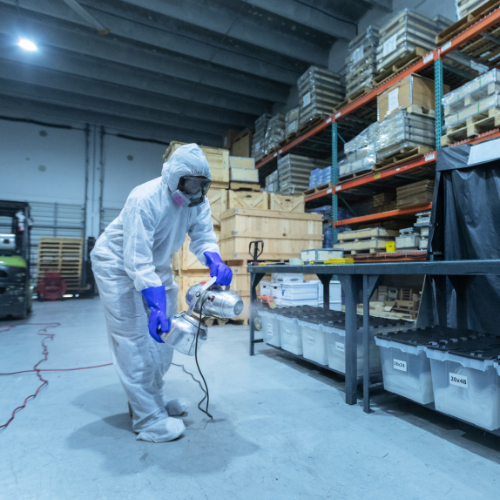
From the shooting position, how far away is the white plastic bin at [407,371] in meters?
2.31

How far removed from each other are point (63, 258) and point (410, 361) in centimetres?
1167

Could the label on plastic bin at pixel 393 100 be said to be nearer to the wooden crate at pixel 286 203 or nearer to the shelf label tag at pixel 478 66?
the shelf label tag at pixel 478 66

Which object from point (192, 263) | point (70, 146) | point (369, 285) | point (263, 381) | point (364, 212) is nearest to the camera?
point (369, 285)

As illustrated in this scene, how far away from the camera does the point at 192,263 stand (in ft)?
21.3

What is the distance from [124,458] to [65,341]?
12.1 feet

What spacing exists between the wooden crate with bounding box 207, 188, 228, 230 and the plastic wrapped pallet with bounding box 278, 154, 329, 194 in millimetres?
2138

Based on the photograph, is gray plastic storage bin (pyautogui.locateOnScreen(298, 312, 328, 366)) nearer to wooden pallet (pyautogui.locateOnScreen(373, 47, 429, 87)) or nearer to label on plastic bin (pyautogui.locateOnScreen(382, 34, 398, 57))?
wooden pallet (pyautogui.locateOnScreen(373, 47, 429, 87))

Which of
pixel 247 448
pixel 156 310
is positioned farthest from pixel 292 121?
pixel 247 448

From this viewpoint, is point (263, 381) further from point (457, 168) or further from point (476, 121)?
point (476, 121)

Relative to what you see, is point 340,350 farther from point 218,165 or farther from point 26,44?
point 26,44

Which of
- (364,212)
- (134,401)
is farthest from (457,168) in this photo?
(364,212)

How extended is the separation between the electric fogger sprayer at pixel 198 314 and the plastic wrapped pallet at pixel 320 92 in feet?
21.5

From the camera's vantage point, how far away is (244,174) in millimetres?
7656

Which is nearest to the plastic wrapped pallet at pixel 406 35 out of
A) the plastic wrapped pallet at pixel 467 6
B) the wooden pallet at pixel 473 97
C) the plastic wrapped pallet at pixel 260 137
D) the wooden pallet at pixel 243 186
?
the plastic wrapped pallet at pixel 467 6
